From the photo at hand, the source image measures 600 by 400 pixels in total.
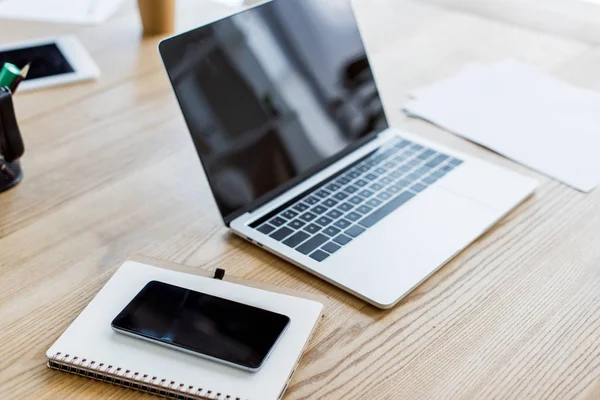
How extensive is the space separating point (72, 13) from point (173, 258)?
33.1 inches

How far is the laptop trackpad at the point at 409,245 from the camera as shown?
73 centimetres

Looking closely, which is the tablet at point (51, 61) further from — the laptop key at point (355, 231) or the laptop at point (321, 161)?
the laptop key at point (355, 231)

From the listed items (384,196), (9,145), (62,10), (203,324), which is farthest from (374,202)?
(62,10)

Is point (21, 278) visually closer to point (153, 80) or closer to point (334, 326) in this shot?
point (334, 326)

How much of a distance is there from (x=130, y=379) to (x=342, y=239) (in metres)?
0.30

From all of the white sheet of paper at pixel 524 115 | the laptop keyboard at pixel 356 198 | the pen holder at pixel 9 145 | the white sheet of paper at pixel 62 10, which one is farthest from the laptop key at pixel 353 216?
the white sheet of paper at pixel 62 10

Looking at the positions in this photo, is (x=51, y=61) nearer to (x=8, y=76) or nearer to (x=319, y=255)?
(x=8, y=76)

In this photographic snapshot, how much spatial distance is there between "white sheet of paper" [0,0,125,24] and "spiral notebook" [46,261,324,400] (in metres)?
0.86

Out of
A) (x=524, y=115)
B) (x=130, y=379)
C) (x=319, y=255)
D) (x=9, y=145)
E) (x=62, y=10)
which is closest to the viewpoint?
(x=130, y=379)

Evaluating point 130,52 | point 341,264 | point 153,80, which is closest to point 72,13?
point 130,52

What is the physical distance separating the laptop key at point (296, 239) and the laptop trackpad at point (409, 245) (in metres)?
0.05

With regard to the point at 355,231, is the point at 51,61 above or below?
above

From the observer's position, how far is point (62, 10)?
142cm

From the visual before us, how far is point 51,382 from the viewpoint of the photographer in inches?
24.4
